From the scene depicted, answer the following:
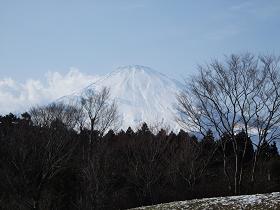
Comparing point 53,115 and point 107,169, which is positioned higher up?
point 53,115

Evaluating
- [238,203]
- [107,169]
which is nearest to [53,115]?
[107,169]

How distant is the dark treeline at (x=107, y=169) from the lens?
109 feet

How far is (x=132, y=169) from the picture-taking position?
42938mm

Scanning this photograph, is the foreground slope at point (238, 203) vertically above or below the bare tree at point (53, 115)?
below

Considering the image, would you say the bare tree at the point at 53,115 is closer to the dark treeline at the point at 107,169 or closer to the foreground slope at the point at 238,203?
the dark treeline at the point at 107,169

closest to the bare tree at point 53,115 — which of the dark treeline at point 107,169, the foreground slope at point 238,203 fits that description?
the dark treeline at point 107,169

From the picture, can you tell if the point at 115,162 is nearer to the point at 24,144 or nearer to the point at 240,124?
the point at 24,144

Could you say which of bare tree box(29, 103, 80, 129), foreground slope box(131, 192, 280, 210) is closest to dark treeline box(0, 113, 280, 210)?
bare tree box(29, 103, 80, 129)

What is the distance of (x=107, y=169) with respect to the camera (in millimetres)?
39656

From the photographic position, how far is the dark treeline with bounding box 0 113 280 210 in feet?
109

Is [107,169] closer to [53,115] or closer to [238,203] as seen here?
[53,115]

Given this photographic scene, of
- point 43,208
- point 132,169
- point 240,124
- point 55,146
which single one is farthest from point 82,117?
point 240,124

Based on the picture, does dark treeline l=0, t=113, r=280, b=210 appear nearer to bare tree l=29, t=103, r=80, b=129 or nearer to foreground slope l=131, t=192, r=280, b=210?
bare tree l=29, t=103, r=80, b=129

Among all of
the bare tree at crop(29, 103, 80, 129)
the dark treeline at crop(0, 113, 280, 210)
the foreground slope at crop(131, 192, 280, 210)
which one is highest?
the bare tree at crop(29, 103, 80, 129)
